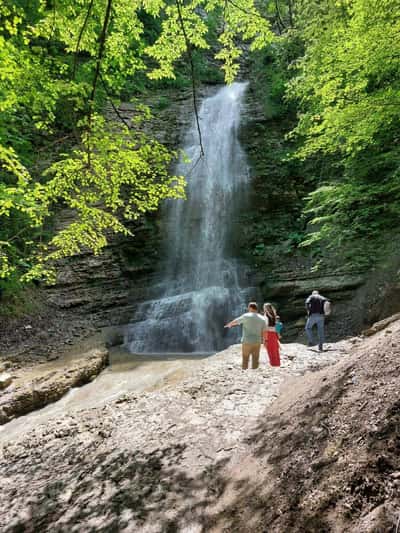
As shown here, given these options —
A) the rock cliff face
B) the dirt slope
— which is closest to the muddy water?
the dirt slope

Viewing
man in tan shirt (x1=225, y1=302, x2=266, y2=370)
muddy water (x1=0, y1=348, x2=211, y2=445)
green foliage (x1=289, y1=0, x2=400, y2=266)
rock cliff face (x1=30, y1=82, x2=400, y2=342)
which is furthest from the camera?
rock cliff face (x1=30, y1=82, x2=400, y2=342)

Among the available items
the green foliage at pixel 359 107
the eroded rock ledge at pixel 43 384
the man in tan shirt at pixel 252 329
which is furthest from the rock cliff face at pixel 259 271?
the man in tan shirt at pixel 252 329

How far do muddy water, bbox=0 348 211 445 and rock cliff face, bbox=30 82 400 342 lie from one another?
406cm

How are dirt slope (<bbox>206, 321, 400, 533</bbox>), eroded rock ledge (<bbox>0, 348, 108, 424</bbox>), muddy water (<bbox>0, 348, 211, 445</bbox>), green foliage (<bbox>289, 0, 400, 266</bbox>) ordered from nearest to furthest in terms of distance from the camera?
dirt slope (<bbox>206, 321, 400, 533</bbox>), muddy water (<bbox>0, 348, 211, 445</bbox>), green foliage (<bbox>289, 0, 400, 266</bbox>), eroded rock ledge (<bbox>0, 348, 108, 424</bbox>)

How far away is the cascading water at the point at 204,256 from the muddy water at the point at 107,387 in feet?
10.00

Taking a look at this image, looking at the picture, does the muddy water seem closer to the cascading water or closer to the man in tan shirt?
the man in tan shirt

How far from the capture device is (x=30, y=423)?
19.6 feet

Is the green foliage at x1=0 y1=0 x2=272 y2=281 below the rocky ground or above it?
above

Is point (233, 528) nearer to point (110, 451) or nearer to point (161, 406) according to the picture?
point (110, 451)

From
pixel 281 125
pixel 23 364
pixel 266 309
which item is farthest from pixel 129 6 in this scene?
pixel 281 125

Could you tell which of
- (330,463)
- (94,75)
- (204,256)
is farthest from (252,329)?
(204,256)

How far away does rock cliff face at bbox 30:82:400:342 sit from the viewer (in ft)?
36.8

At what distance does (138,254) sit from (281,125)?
1158cm

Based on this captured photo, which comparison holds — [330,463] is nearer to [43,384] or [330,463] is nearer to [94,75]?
[94,75]
